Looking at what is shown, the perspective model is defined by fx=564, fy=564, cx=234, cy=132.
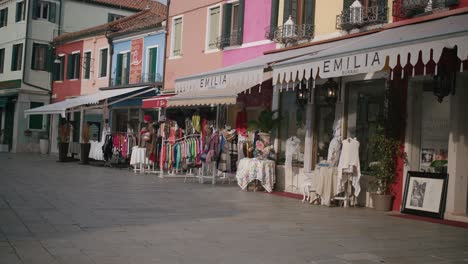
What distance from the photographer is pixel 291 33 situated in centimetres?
1407

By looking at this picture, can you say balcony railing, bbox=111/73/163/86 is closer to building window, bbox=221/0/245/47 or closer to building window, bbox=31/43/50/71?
building window, bbox=221/0/245/47

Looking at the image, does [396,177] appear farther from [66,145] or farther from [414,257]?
[66,145]

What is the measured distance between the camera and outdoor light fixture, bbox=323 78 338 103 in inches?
482

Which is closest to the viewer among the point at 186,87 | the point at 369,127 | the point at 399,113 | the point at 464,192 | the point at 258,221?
the point at 258,221

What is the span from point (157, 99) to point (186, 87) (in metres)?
3.49

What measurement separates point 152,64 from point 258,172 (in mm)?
10894

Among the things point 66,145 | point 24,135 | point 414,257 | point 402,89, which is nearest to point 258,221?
point 414,257

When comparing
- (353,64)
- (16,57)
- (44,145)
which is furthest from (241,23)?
(16,57)

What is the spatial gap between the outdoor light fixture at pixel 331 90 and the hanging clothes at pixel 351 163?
155 centimetres

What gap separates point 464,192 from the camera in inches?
383

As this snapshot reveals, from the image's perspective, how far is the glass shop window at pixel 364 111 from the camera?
11570 millimetres

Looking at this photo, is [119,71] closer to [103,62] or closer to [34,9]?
[103,62]

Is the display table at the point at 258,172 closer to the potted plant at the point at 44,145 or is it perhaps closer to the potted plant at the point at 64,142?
the potted plant at the point at 64,142

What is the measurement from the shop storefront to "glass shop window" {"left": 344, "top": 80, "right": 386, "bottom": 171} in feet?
0.07
